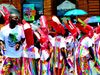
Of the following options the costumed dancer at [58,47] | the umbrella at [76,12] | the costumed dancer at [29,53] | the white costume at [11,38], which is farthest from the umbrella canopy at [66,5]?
the white costume at [11,38]

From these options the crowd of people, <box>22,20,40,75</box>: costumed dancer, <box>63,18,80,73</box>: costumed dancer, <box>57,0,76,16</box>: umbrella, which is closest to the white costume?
the crowd of people

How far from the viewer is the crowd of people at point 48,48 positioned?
43.0 feet

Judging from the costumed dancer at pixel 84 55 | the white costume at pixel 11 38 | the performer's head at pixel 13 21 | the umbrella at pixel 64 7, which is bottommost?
the umbrella at pixel 64 7

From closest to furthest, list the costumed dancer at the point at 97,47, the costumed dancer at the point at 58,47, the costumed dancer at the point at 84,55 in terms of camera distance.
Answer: the costumed dancer at the point at 58,47 → the costumed dancer at the point at 84,55 → the costumed dancer at the point at 97,47

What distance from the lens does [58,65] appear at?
1361 cm

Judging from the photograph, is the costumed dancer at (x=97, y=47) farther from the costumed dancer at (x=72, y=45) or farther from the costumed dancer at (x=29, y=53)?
the costumed dancer at (x=29, y=53)

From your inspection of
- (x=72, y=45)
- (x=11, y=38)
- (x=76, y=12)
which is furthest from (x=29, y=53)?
(x=76, y=12)

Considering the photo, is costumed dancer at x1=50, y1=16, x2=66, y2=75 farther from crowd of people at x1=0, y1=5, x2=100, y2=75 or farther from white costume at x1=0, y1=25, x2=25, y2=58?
white costume at x1=0, y1=25, x2=25, y2=58

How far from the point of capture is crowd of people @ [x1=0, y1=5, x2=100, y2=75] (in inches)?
516

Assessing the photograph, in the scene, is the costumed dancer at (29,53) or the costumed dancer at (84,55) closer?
the costumed dancer at (29,53)

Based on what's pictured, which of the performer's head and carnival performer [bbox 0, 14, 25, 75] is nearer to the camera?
carnival performer [bbox 0, 14, 25, 75]

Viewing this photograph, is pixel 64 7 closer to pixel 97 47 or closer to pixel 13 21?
pixel 97 47

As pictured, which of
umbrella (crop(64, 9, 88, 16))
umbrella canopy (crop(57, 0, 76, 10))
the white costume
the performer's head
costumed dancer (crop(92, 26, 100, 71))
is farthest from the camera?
umbrella canopy (crop(57, 0, 76, 10))

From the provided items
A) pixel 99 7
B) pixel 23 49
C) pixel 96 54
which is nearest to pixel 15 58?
pixel 23 49
